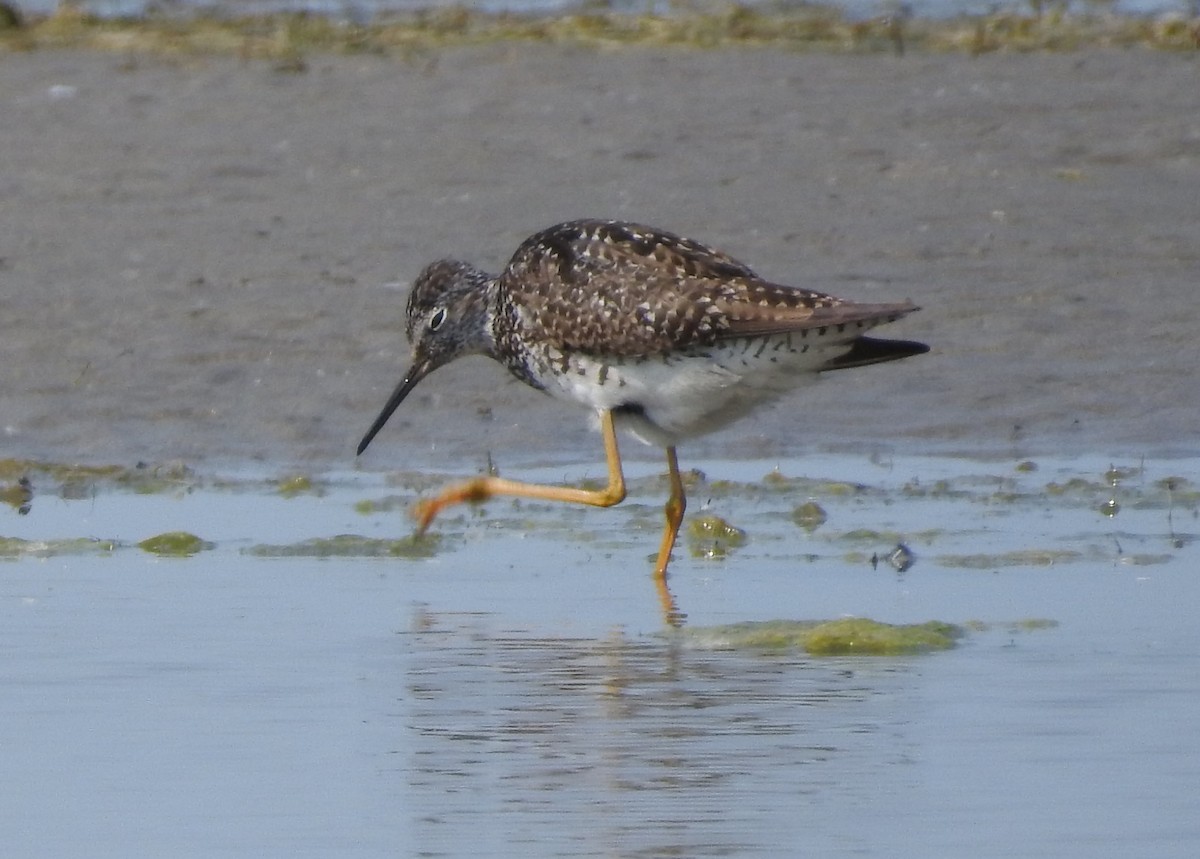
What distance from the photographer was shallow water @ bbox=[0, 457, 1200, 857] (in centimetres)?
569

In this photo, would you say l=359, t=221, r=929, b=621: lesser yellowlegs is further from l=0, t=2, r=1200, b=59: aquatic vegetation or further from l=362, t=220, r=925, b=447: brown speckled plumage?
l=0, t=2, r=1200, b=59: aquatic vegetation

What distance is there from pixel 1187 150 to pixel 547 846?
388 inches

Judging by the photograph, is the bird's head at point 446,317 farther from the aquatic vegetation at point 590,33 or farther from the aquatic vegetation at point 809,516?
the aquatic vegetation at point 590,33

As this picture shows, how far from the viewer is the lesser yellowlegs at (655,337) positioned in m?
8.61

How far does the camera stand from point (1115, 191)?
13.7 metres

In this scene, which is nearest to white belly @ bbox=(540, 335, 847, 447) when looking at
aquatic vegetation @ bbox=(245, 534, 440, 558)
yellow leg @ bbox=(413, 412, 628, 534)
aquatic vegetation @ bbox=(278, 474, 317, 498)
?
yellow leg @ bbox=(413, 412, 628, 534)

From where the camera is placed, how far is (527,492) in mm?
9023

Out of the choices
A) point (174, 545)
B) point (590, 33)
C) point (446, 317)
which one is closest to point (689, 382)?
point (446, 317)

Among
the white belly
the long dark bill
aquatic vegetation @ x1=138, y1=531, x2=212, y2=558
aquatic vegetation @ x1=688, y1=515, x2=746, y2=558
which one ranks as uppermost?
the white belly

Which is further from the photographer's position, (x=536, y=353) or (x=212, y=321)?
(x=212, y=321)

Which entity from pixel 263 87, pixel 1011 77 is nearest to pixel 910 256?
pixel 1011 77

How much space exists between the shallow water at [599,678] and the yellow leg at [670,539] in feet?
0.23

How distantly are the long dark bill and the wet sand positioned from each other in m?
0.47

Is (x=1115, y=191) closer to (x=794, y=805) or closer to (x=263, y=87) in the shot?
(x=263, y=87)
